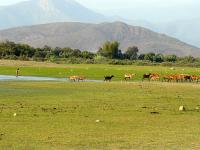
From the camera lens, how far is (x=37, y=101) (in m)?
32.8

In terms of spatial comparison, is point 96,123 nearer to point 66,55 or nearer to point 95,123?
point 95,123

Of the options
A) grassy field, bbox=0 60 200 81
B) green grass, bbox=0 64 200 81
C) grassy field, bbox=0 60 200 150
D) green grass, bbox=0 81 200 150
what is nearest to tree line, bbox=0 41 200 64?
grassy field, bbox=0 60 200 81

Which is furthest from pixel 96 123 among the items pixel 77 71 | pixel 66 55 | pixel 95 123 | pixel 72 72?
pixel 66 55

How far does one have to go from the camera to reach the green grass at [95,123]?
18859 millimetres

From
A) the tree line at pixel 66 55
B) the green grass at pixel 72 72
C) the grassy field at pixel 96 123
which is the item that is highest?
the tree line at pixel 66 55

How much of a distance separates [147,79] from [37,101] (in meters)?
33.6

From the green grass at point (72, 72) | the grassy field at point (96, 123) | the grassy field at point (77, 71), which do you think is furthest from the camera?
the grassy field at point (77, 71)

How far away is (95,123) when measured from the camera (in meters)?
23.7

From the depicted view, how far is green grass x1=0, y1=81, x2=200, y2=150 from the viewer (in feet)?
61.9

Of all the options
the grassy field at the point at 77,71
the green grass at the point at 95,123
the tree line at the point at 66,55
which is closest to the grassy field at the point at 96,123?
the green grass at the point at 95,123

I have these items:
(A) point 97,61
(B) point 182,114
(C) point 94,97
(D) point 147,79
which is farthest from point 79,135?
(A) point 97,61

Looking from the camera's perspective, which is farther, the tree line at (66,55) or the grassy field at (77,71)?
the tree line at (66,55)

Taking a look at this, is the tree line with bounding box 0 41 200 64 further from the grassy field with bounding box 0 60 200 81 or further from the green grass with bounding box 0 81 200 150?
the green grass with bounding box 0 81 200 150

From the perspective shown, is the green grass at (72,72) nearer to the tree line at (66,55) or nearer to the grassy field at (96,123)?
the tree line at (66,55)
